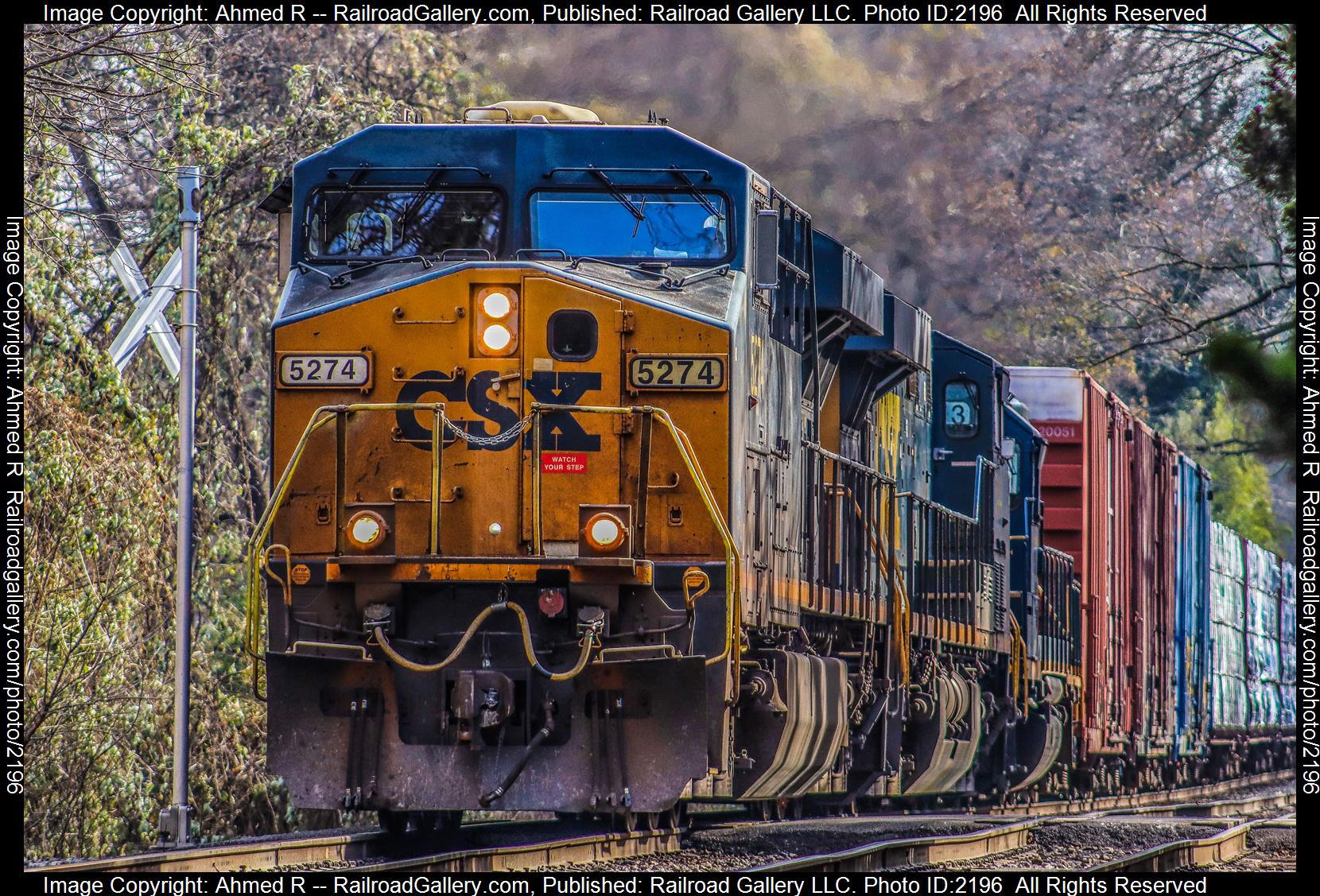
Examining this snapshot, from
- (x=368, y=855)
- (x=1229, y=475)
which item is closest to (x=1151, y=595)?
(x=368, y=855)

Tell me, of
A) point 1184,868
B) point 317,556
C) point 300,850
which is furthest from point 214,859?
point 1184,868

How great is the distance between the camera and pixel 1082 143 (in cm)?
4359

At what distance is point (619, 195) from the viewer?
9664 mm

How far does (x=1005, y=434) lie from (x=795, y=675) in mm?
7933

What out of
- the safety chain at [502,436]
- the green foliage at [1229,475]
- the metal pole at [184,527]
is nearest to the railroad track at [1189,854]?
the safety chain at [502,436]

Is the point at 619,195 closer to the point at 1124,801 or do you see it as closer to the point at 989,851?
the point at 989,851

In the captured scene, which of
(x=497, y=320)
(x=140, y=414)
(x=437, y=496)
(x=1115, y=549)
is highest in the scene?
(x=140, y=414)

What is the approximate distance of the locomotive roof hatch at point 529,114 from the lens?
399 inches

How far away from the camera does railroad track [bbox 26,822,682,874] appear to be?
8781 millimetres

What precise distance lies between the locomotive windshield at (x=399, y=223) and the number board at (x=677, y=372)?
1043 mm

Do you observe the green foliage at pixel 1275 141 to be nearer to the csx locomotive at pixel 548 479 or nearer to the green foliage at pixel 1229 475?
the csx locomotive at pixel 548 479

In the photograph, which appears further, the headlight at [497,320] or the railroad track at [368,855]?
the headlight at [497,320]

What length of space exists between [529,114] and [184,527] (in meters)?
3.67

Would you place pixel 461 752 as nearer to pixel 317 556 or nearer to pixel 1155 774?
pixel 317 556
